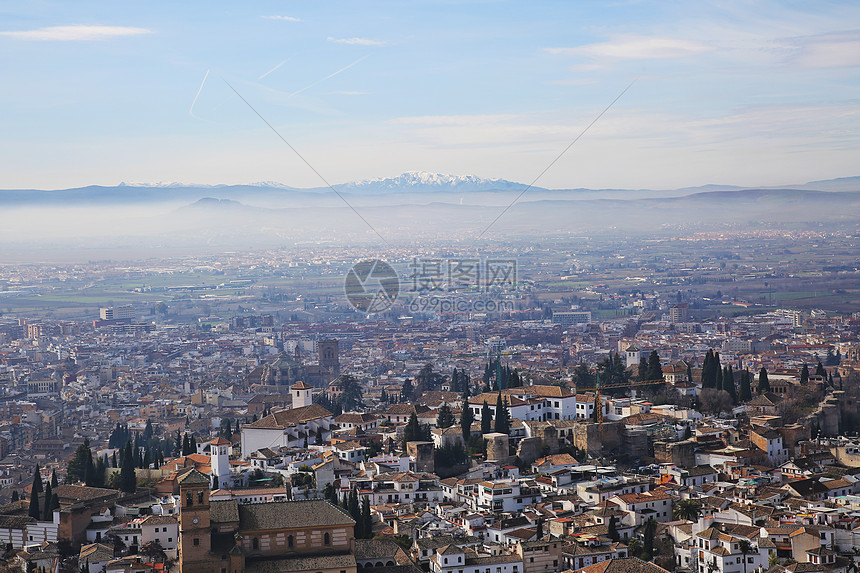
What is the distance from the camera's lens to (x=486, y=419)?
27984 millimetres

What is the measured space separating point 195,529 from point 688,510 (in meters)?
8.76

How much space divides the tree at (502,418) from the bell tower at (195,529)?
9428 millimetres

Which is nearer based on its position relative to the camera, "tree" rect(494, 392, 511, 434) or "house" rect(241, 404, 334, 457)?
"tree" rect(494, 392, 511, 434)

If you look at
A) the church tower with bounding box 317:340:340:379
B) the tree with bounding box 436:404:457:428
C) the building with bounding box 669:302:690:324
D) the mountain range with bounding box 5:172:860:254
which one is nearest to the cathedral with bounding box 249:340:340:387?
the church tower with bounding box 317:340:340:379

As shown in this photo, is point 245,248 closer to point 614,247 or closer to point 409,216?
point 409,216

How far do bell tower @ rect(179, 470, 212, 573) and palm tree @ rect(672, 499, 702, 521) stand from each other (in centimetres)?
844

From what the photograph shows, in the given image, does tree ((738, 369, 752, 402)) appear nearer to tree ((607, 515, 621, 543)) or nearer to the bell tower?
tree ((607, 515, 621, 543))

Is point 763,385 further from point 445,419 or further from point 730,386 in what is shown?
point 445,419

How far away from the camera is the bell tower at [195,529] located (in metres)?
19.2

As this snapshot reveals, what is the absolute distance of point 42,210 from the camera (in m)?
162

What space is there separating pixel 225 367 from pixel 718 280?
51344 mm

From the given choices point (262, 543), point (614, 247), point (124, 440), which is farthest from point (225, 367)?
point (614, 247)

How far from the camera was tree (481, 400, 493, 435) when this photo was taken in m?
27.7

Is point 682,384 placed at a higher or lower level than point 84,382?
higher
